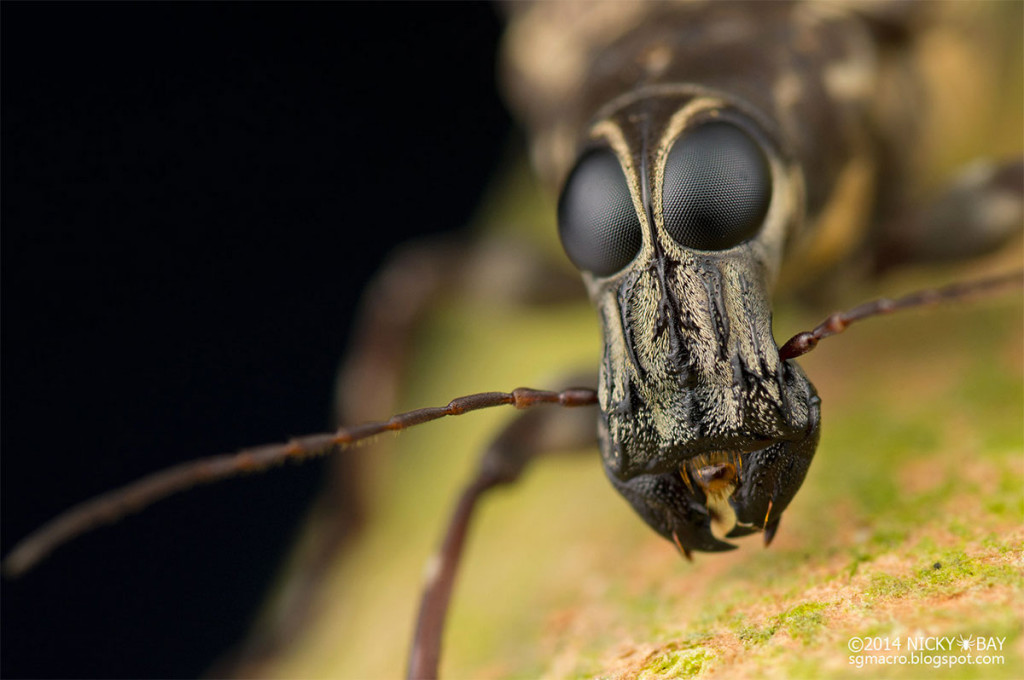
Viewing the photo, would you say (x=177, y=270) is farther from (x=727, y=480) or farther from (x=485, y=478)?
(x=727, y=480)

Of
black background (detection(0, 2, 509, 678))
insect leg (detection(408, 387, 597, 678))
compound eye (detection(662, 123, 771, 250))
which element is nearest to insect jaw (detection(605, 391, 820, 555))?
compound eye (detection(662, 123, 771, 250))

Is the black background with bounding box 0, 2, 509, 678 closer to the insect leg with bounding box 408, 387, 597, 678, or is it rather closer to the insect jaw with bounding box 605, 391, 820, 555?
the insect leg with bounding box 408, 387, 597, 678

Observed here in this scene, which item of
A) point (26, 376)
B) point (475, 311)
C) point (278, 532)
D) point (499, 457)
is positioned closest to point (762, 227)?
point (499, 457)

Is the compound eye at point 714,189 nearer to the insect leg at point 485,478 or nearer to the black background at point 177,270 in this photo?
the insect leg at point 485,478

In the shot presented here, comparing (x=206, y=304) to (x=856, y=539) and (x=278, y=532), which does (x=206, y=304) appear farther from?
(x=856, y=539)

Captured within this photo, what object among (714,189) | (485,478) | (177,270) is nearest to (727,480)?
(714,189)

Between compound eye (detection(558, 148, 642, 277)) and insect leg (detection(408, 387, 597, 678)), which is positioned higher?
compound eye (detection(558, 148, 642, 277))

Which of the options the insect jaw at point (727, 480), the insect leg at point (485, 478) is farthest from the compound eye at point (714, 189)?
the insect leg at point (485, 478)
